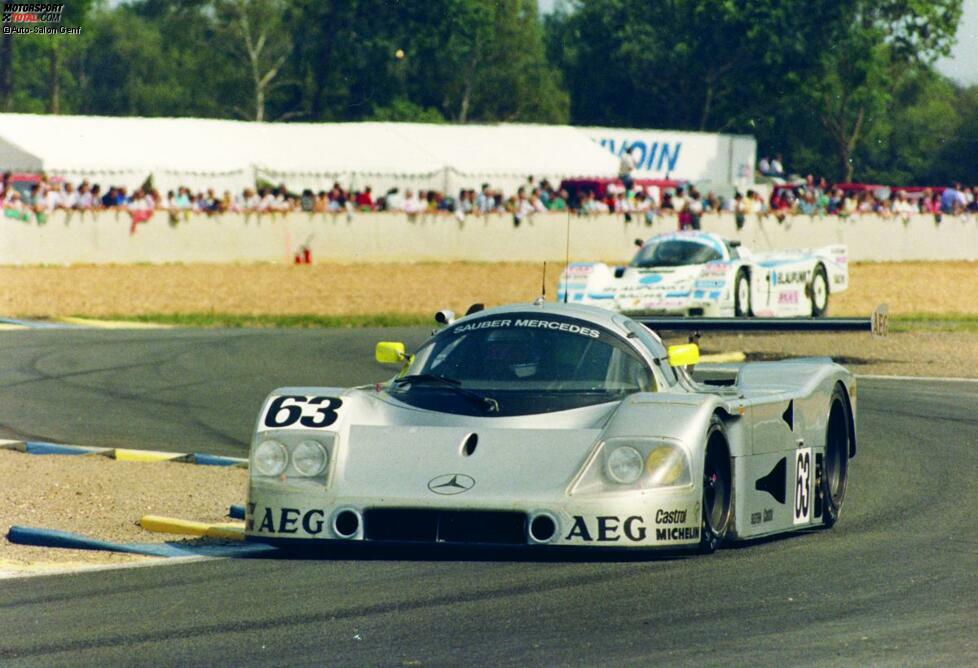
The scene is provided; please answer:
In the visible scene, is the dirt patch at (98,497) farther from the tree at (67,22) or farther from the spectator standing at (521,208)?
the tree at (67,22)

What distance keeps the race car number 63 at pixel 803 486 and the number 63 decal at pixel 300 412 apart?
241cm

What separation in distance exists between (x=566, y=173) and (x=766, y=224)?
6.36m

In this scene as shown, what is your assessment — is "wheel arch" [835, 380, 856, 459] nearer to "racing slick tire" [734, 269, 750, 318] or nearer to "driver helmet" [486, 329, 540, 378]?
"driver helmet" [486, 329, 540, 378]

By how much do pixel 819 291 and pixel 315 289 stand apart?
9.58 m

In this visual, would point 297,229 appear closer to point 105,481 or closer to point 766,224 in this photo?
point 766,224

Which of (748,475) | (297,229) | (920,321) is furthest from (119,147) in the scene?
(748,475)

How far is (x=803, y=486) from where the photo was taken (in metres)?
8.66

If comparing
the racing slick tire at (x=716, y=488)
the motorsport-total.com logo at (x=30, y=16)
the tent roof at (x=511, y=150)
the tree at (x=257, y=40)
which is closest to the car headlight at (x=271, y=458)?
the racing slick tire at (x=716, y=488)

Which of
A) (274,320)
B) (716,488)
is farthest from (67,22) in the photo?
A: (716,488)

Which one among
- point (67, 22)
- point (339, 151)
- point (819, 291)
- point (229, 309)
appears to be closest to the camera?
point (819, 291)

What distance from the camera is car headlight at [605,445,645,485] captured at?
7.18 meters

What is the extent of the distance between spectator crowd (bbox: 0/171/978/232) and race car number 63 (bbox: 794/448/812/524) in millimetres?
26335

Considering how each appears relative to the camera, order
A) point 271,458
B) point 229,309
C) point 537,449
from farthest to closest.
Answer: point 229,309
point 271,458
point 537,449

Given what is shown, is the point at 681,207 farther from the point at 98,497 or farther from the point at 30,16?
the point at 98,497
